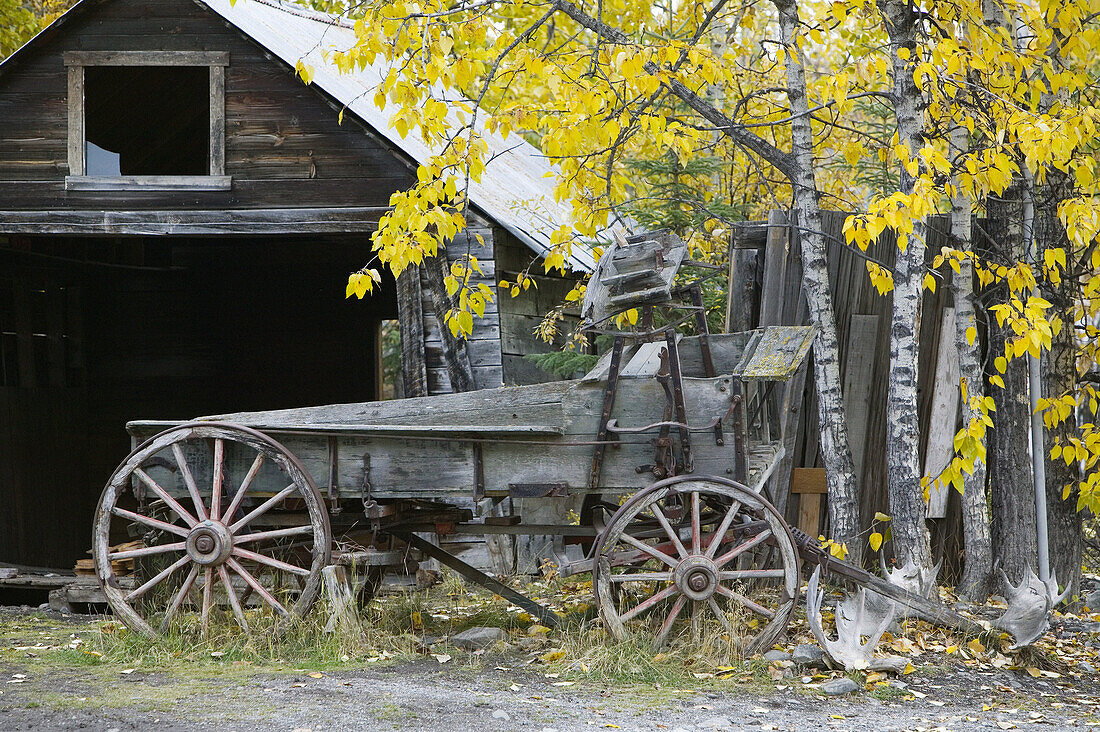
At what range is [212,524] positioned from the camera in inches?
209

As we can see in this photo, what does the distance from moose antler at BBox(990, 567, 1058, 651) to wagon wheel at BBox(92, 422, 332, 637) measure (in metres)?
3.53

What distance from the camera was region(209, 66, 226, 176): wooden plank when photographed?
8055 millimetres

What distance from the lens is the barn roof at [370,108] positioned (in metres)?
8.02

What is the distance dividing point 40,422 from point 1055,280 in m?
9.46

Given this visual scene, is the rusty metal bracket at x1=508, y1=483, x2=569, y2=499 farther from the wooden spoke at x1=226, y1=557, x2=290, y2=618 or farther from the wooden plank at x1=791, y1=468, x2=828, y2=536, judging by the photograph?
the wooden plank at x1=791, y1=468, x2=828, y2=536

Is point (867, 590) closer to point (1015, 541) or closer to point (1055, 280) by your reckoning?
point (1015, 541)

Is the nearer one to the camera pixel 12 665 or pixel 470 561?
pixel 12 665

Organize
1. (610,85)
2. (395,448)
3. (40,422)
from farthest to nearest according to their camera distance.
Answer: (40,422), (610,85), (395,448)

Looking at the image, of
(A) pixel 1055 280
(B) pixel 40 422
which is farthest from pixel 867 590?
(B) pixel 40 422

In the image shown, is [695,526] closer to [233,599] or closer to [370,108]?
[233,599]

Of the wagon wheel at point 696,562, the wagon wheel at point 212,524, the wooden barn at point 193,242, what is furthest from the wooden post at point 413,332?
the wagon wheel at point 696,562

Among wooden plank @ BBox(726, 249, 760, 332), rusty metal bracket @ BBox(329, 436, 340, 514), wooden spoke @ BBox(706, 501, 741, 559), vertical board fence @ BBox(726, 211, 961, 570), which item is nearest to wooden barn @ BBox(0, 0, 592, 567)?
wooden plank @ BBox(726, 249, 760, 332)

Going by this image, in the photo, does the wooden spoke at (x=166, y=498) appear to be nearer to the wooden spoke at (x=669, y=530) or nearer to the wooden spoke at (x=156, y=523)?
the wooden spoke at (x=156, y=523)

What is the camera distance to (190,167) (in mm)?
11430
